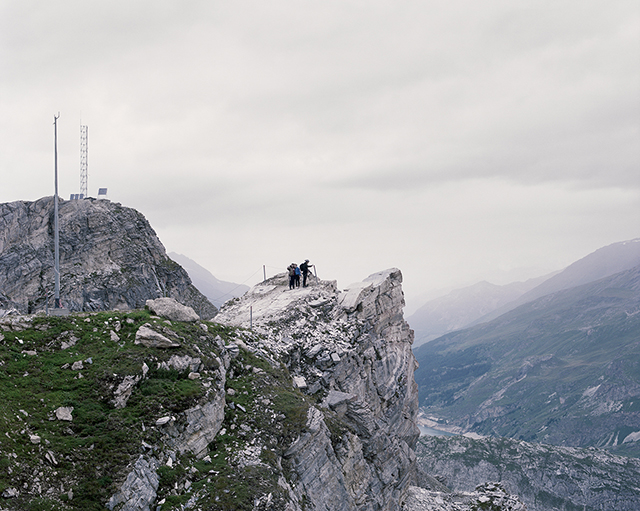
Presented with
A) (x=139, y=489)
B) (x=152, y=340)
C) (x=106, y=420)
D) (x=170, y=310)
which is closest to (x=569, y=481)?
(x=170, y=310)

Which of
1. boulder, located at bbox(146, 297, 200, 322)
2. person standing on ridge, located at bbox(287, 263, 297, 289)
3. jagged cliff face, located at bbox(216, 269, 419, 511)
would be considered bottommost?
jagged cliff face, located at bbox(216, 269, 419, 511)

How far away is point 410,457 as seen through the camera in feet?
150

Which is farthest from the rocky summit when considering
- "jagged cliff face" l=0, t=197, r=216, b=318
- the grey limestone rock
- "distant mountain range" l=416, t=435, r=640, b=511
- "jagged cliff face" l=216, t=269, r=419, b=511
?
"distant mountain range" l=416, t=435, r=640, b=511

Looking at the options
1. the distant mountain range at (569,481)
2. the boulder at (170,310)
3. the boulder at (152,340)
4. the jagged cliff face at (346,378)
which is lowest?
the distant mountain range at (569,481)

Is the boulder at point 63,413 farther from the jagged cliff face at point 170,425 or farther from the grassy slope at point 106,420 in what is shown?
the grassy slope at point 106,420

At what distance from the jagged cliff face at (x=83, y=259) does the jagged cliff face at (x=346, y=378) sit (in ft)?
126

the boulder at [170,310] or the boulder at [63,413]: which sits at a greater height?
the boulder at [170,310]

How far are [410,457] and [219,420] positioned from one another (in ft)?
92.9

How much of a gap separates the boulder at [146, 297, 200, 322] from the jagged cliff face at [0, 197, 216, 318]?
5660 centimetres

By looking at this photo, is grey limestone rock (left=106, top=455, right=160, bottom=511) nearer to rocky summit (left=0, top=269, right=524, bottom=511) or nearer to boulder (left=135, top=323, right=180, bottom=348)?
rocky summit (left=0, top=269, right=524, bottom=511)

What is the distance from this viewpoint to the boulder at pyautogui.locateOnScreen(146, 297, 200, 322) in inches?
1163

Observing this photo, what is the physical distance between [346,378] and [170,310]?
19.8m

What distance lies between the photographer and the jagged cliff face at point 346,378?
27953 millimetres

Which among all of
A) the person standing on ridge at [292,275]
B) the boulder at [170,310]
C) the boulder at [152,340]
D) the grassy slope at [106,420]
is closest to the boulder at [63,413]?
the grassy slope at [106,420]
